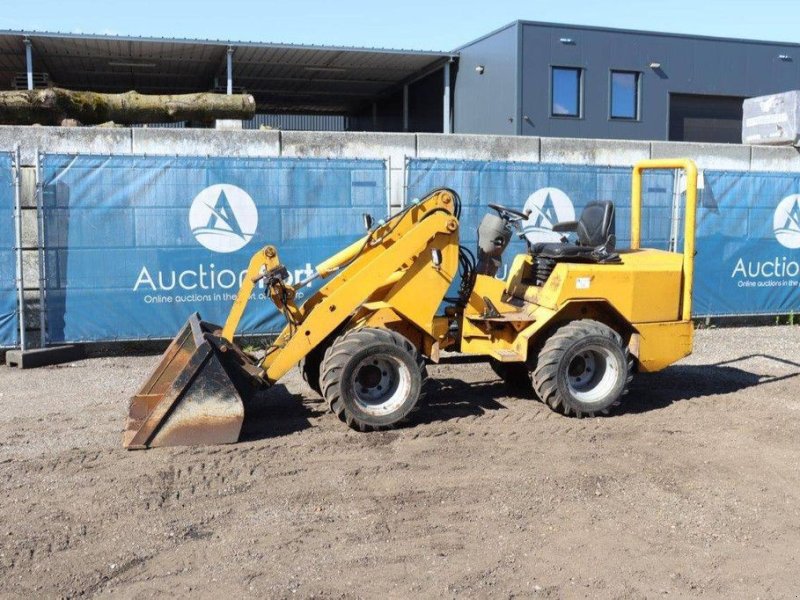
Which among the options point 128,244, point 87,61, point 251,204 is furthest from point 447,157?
point 87,61

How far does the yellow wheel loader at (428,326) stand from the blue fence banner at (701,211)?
309 cm

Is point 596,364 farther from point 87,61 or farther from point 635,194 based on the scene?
point 87,61

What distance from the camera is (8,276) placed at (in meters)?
9.40

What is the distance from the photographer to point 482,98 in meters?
24.9

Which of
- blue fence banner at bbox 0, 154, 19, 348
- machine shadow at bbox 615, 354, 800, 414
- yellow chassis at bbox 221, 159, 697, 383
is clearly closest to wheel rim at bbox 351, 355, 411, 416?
yellow chassis at bbox 221, 159, 697, 383

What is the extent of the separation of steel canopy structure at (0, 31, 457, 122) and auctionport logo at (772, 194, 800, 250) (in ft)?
44.6

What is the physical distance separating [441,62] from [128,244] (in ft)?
58.2

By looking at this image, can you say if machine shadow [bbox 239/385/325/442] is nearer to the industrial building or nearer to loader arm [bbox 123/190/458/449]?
loader arm [bbox 123/190/458/449]

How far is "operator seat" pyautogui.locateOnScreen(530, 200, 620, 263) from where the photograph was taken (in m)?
7.28

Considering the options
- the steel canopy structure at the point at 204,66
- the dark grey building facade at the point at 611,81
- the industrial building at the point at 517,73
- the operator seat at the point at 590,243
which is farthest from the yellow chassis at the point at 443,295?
the dark grey building facade at the point at 611,81

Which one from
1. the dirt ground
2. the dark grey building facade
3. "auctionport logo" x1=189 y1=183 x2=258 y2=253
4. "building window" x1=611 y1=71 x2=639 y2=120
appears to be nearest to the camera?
the dirt ground

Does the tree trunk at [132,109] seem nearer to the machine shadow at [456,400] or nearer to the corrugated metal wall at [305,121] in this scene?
the machine shadow at [456,400]

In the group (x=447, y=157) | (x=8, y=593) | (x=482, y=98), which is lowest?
(x=8, y=593)

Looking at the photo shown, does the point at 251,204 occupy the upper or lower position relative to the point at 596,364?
upper
